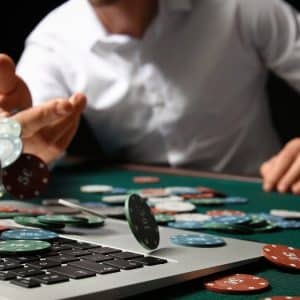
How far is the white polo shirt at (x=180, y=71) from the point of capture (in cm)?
230

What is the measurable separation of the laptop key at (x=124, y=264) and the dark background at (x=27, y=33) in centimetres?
193

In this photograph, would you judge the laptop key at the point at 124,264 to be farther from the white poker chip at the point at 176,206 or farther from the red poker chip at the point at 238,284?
the white poker chip at the point at 176,206

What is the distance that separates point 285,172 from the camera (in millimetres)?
1678

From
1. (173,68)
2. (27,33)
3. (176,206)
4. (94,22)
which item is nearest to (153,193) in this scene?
(176,206)

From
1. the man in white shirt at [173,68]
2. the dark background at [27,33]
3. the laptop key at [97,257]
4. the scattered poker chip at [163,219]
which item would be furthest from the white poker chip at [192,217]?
the dark background at [27,33]

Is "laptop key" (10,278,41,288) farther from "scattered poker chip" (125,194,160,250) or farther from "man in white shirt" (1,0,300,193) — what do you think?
"man in white shirt" (1,0,300,193)

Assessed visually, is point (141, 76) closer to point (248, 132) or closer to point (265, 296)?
point (248, 132)

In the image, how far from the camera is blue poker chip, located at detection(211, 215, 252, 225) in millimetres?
1113

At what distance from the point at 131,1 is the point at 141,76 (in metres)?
0.26

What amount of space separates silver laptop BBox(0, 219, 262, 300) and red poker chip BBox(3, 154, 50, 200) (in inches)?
9.7

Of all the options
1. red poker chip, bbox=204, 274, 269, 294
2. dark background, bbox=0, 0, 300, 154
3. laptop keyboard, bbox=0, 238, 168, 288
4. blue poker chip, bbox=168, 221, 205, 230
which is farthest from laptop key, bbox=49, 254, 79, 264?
dark background, bbox=0, 0, 300, 154

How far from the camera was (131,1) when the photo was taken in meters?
2.38

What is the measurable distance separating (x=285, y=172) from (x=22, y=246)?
96cm

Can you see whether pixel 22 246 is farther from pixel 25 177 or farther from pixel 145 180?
pixel 145 180
